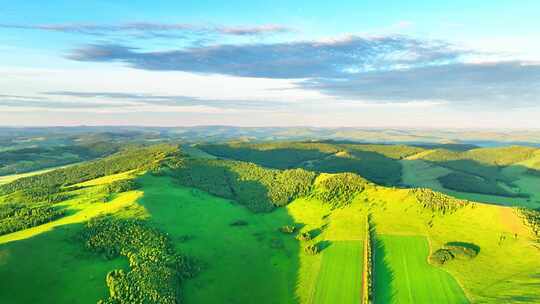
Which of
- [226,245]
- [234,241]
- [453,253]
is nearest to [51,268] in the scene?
[226,245]

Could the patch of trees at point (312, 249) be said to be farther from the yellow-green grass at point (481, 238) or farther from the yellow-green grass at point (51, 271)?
the yellow-green grass at point (51, 271)

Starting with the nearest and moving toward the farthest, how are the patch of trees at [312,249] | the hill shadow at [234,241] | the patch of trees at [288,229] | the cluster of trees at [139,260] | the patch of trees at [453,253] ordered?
the cluster of trees at [139,260]
the hill shadow at [234,241]
the patch of trees at [453,253]
the patch of trees at [312,249]
the patch of trees at [288,229]

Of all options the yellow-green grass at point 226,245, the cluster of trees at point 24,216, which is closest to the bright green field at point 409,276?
the yellow-green grass at point 226,245

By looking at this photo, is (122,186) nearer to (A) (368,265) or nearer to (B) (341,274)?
(B) (341,274)

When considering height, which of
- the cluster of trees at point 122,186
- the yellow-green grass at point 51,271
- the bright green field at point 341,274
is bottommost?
the bright green field at point 341,274

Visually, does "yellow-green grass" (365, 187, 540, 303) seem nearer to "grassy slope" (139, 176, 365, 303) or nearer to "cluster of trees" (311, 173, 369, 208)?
"cluster of trees" (311, 173, 369, 208)

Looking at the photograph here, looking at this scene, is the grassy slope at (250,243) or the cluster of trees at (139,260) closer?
the cluster of trees at (139,260)

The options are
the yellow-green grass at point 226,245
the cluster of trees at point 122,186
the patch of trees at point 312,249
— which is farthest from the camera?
the cluster of trees at point 122,186

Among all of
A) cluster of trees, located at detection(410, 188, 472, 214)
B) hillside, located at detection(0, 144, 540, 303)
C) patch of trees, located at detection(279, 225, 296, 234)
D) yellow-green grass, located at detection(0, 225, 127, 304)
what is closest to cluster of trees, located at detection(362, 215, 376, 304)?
hillside, located at detection(0, 144, 540, 303)
